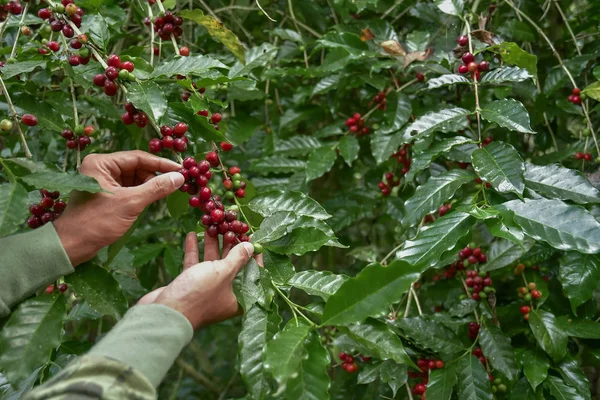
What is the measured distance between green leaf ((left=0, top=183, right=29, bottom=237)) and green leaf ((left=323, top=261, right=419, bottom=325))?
522 millimetres

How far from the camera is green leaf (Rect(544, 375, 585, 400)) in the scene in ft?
4.58

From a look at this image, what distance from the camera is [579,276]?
55.9 inches

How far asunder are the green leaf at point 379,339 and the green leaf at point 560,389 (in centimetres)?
62

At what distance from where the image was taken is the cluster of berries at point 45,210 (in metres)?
1.17

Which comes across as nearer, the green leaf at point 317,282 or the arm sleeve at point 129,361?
the arm sleeve at point 129,361

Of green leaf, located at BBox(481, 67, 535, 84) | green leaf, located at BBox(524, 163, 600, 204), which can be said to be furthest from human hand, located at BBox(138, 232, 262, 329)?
A: green leaf, located at BBox(481, 67, 535, 84)

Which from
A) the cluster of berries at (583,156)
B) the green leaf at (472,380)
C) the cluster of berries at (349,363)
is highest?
the cluster of berries at (583,156)

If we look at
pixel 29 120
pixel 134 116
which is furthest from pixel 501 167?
pixel 29 120

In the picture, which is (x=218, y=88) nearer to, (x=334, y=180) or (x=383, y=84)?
(x=383, y=84)

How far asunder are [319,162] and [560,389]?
91 centimetres

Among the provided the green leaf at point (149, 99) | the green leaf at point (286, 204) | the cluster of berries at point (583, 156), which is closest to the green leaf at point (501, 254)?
the cluster of berries at point (583, 156)

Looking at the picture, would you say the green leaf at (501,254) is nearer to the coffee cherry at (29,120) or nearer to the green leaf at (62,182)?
the green leaf at (62,182)

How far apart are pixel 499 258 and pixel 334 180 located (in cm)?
103

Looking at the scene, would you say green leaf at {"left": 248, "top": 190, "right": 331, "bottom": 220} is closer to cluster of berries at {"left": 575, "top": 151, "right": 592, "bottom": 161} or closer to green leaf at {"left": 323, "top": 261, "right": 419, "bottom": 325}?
green leaf at {"left": 323, "top": 261, "right": 419, "bottom": 325}
